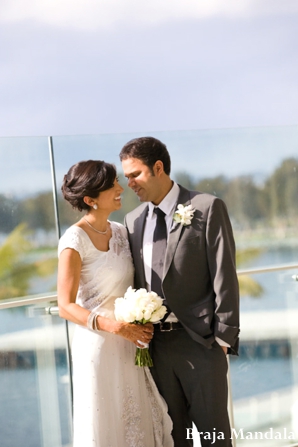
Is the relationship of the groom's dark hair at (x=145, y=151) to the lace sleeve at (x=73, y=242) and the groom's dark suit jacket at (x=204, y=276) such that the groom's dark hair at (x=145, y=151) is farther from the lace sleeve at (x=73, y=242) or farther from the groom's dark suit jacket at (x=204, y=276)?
the lace sleeve at (x=73, y=242)

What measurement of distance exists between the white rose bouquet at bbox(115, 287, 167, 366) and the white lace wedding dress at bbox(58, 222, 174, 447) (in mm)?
168

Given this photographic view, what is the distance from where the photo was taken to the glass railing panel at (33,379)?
3424 mm

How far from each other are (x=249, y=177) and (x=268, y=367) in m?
1.16

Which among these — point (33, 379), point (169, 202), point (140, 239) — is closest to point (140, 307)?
point (140, 239)

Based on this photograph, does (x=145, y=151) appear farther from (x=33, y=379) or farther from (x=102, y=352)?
(x=33, y=379)

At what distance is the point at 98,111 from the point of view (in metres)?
23.8

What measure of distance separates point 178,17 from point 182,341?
19.8m

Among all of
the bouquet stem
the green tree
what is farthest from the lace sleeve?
the green tree

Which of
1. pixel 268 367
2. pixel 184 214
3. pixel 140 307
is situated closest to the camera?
pixel 140 307

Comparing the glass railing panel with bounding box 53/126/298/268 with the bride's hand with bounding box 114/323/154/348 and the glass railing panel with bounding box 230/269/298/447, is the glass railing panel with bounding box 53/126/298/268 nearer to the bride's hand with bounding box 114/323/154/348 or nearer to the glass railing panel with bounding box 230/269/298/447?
the glass railing panel with bounding box 230/269/298/447

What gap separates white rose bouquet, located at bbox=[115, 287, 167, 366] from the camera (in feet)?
8.77

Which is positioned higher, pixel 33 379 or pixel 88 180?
pixel 88 180

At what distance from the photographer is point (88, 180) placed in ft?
9.45

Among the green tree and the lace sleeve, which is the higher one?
the lace sleeve
